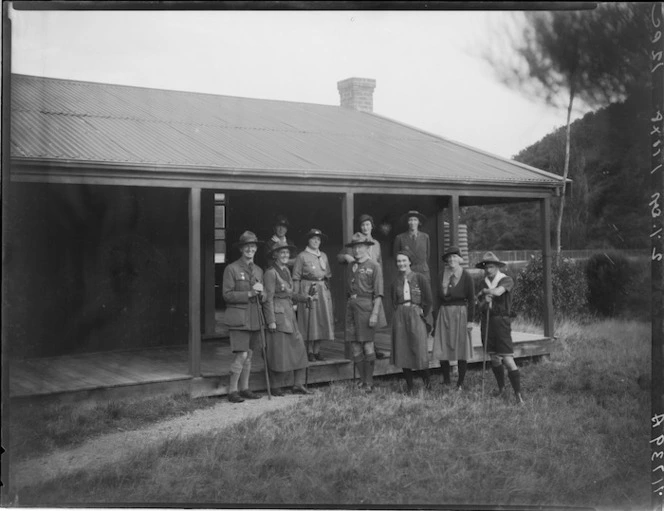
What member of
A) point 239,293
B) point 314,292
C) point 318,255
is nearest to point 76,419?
point 239,293

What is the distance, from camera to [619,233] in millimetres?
7000

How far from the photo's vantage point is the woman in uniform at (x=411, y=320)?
887 cm

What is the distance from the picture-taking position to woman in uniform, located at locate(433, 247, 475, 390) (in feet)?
29.4

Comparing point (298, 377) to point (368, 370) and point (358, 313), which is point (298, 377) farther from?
point (358, 313)

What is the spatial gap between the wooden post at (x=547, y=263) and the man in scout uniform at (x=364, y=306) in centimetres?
333

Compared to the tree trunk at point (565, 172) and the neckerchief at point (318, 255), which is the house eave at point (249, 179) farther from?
the neckerchief at point (318, 255)

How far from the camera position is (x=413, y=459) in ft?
21.5

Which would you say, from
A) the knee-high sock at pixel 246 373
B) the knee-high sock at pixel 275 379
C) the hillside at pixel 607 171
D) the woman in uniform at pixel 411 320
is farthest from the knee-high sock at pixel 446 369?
the knee-high sock at pixel 246 373

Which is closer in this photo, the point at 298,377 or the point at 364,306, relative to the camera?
the point at 298,377

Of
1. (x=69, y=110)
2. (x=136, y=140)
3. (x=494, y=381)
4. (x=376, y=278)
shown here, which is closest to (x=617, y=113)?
(x=376, y=278)

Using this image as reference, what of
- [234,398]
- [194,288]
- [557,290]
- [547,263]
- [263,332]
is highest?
[547,263]

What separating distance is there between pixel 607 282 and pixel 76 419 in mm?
5978

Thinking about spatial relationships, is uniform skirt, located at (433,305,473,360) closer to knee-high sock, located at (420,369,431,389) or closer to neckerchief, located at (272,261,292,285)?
knee-high sock, located at (420,369,431,389)

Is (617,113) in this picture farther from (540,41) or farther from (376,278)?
(376,278)
